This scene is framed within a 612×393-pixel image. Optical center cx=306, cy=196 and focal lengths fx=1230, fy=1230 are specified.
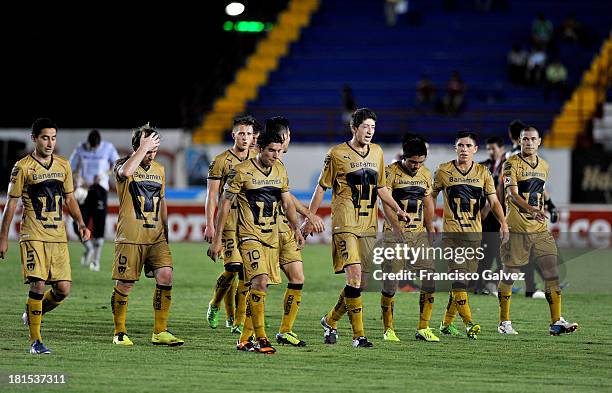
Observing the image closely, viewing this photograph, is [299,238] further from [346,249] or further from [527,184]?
[527,184]

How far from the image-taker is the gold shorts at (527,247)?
13719mm

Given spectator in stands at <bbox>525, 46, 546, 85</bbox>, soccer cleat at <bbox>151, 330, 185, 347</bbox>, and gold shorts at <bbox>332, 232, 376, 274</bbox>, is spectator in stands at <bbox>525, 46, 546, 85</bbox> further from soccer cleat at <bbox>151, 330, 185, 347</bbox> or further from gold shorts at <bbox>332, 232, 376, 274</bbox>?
soccer cleat at <bbox>151, 330, 185, 347</bbox>

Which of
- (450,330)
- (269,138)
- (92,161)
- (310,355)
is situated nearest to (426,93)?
(92,161)

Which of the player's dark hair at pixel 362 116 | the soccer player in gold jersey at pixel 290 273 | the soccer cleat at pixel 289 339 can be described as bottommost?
the soccer cleat at pixel 289 339

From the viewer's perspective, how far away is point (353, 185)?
12258 millimetres

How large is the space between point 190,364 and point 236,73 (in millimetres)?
25445

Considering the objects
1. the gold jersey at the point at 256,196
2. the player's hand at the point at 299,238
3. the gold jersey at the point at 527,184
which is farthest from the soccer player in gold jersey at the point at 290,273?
the gold jersey at the point at 527,184

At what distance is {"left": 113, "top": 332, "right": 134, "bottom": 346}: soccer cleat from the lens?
11992mm

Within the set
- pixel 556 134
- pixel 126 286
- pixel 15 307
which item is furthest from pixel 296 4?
pixel 126 286

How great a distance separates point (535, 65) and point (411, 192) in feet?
69.2

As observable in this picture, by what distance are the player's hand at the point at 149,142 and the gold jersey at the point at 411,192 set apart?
270 cm

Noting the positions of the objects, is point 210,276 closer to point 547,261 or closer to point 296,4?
point 547,261

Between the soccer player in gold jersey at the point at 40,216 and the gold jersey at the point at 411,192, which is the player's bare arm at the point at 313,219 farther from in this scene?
the soccer player in gold jersey at the point at 40,216

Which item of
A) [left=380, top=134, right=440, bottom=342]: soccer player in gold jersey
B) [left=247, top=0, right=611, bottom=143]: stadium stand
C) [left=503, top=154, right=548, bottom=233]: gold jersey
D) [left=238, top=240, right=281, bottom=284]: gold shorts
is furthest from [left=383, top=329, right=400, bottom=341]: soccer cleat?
[left=247, top=0, right=611, bottom=143]: stadium stand
